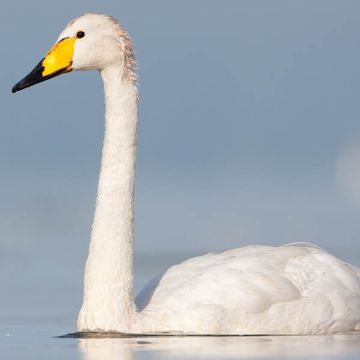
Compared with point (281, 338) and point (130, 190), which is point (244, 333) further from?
point (130, 190)

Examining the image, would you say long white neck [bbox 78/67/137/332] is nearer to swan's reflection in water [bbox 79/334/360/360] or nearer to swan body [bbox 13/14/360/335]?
swan body [bbox 13/14/360/335]

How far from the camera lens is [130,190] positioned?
58.5 feet

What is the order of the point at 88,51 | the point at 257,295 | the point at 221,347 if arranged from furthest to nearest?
the point at 88,51 < the point at 257,295 < the point at 221,347

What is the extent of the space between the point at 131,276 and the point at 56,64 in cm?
174

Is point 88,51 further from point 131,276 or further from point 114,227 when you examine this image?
point 131,276

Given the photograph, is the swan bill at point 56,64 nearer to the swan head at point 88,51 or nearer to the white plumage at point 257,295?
the swan head at point 88,51

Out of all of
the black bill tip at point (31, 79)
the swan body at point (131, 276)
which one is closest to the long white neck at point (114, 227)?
the swan body at point (131, 276)

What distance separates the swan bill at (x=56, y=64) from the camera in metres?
17.9

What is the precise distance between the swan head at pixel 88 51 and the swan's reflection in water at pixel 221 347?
6.96 ft

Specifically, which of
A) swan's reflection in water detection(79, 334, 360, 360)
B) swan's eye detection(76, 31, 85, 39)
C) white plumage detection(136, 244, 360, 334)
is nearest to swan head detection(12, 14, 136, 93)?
swan's eye detection(76, 31, 85, 39)

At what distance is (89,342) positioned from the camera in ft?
56.4

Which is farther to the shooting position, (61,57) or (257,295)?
(61,57)

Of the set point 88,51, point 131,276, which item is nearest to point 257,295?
point 131,276

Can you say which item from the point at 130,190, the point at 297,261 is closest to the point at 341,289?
the point at 297,261
